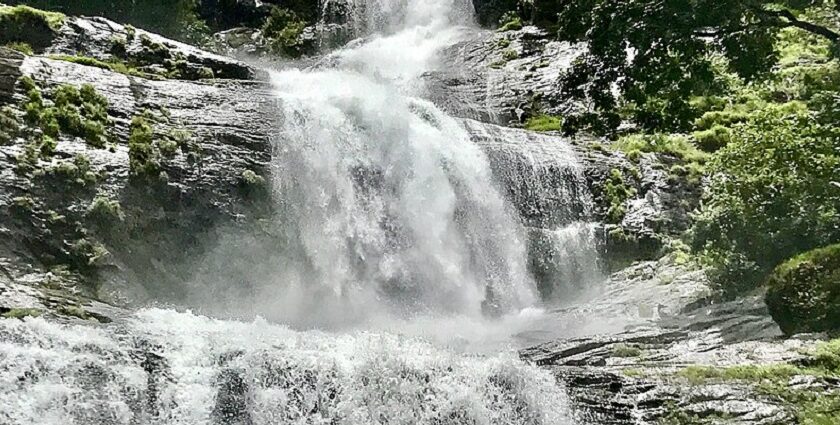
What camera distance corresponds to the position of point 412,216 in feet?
61.9

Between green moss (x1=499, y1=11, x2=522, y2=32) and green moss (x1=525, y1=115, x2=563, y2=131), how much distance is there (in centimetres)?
756

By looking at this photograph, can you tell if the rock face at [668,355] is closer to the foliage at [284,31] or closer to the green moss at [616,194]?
the green moss at [616,194]

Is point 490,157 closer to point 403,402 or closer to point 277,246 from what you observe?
point 277,246

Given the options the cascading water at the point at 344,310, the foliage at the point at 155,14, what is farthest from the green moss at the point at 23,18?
the foliage at the point at 155,14

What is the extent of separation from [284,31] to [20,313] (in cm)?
2565

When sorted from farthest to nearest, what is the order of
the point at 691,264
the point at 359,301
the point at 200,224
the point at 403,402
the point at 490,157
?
the point at 490,157 < the point at 691,264 < the point at 359,301 < the point at 200,224 < the point at 403,402

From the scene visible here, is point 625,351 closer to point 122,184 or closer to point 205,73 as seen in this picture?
point 122,184

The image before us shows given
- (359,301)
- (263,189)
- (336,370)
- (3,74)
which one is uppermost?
(3,74)

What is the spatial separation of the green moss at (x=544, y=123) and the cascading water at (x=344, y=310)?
442 centimetres

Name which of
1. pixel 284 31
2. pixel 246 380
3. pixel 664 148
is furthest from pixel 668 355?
pixel 284 31

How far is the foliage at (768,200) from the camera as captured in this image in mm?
14578

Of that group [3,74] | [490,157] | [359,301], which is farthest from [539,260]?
[3,74]

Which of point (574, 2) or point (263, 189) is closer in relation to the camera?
point (574, 2)

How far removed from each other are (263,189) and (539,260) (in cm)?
660
